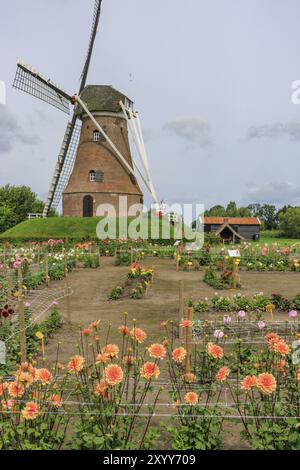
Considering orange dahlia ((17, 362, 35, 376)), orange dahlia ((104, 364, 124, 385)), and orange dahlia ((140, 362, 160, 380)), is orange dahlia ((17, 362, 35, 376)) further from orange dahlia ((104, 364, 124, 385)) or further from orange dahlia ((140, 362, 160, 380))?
orange dahlia ((140, 362, 160, 380))

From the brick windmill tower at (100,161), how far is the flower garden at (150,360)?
12597mm

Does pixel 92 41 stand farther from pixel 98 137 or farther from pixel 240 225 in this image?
pixel 240 225

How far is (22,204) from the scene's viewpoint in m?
54.7

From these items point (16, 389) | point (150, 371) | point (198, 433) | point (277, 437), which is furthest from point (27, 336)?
point (277, 437)

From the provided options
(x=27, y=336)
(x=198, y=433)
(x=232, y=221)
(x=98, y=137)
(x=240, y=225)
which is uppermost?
(x=98, y=137)

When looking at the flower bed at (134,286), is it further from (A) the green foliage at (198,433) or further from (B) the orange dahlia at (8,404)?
(B) the orange dahlia at (8,404)

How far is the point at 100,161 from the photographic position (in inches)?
1283

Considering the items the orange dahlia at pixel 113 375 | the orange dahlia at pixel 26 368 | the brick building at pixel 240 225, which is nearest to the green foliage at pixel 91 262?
the orange dahlia at pixel 26 368

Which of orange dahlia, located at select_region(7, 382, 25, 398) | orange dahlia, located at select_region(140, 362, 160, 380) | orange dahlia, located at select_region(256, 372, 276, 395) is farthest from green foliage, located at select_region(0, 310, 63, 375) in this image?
orange dahlia, located at select_region(256, 372, 276, 395)

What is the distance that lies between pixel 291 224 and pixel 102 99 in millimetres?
47481

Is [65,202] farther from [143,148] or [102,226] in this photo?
[143,148]

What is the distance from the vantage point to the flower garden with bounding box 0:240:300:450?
11.6 ft
